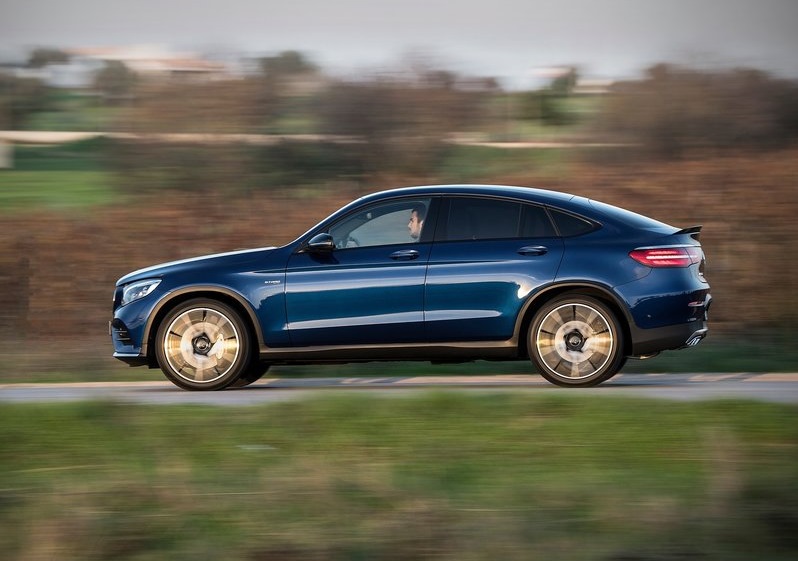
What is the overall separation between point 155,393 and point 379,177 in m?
10.6

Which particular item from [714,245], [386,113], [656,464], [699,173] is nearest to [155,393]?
[656,464]

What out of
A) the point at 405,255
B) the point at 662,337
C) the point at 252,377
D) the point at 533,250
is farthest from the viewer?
the point at 252,377

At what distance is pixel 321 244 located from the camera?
11.0m

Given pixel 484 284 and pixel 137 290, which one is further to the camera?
pixel 137 290

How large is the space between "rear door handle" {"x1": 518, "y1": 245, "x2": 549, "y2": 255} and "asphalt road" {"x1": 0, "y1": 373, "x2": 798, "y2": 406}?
106 centimetres

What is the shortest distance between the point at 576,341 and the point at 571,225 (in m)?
0.91

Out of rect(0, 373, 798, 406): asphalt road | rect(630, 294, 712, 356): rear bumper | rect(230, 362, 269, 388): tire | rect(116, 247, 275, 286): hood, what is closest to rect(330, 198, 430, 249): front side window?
rect(116, 247, 275, 286): hood

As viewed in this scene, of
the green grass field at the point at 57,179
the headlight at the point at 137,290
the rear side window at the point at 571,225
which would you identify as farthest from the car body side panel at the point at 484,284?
the green grass field at the point at 57,179

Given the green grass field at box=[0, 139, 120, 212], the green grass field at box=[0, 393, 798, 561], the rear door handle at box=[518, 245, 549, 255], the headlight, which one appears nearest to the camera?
the green grass field at box=[0, 393, 798, 561]

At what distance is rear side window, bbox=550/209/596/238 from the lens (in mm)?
10891

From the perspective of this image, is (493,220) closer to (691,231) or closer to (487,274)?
(487,274)

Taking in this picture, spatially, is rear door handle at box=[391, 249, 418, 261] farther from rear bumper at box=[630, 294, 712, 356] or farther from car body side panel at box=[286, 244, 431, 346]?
rear bumper at box=[630, 294, 712, 356]

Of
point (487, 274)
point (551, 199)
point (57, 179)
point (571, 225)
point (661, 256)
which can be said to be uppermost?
point (57, 179)

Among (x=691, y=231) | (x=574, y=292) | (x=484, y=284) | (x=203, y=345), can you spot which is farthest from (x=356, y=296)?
(x=691, y=231)
